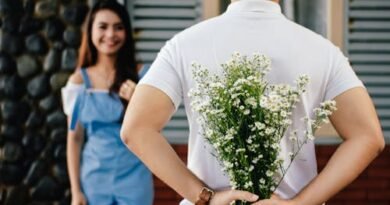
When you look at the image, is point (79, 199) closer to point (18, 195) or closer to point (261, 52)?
point (18, 195)

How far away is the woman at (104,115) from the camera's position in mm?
4305

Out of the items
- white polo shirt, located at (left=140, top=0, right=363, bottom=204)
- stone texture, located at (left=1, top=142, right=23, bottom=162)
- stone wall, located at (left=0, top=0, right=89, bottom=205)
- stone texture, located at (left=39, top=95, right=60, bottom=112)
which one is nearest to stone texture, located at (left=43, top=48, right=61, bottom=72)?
stone wall, located at (left=0, top=0, right=89, bottom=205)

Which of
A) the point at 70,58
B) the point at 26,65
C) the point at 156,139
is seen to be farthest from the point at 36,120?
the point at 156,139

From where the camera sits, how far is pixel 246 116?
2.20 m

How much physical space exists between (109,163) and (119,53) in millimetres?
513

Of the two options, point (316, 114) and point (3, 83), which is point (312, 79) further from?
point (3, 83)

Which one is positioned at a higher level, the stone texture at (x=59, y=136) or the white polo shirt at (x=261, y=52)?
the white polo shirt at (x=261, y=52)

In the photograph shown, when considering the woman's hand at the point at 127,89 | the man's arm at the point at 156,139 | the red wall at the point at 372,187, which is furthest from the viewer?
the red wall at the point at 372,187

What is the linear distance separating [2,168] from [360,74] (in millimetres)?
2409

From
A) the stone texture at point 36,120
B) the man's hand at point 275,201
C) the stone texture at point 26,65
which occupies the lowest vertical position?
the stone texture at point 36,120

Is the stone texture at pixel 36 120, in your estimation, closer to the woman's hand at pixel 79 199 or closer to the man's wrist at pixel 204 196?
the woman's hand at pixel 79 199

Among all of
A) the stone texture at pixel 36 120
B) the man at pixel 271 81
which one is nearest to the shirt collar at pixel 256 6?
the man at pixel 271 81

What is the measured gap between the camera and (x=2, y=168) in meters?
6.35

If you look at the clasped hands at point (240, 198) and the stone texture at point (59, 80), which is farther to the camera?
the stone texture at point (59, 80)
